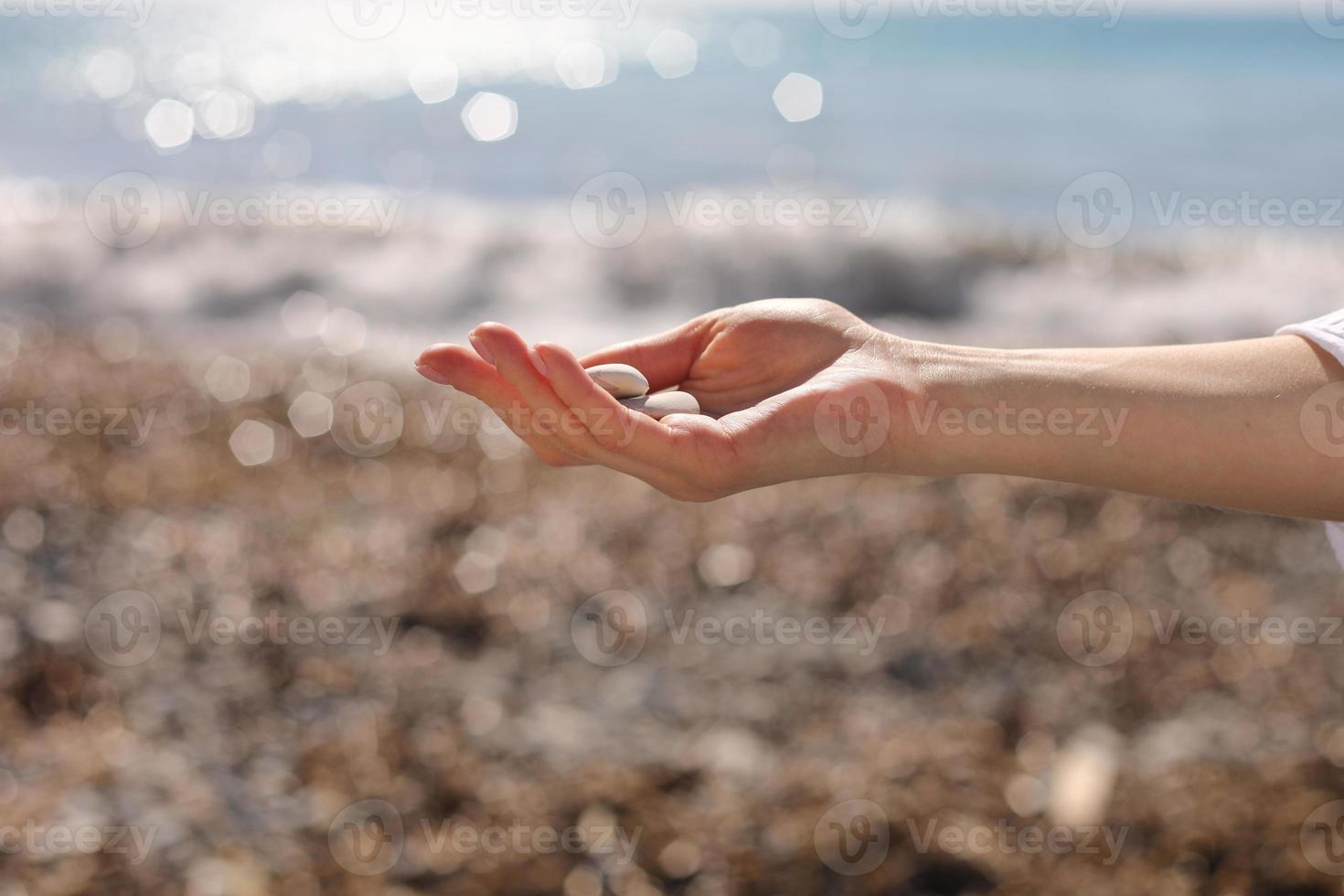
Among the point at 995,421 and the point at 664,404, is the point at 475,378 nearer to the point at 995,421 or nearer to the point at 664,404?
the point at 664,404

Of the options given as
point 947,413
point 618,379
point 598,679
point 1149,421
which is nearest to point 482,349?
point 618,379

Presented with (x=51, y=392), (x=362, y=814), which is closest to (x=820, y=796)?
(x=362, y=814)

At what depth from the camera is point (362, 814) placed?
302cm

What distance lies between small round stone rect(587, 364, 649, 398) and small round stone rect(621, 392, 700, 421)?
21 millimetres

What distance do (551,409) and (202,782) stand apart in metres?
1.82

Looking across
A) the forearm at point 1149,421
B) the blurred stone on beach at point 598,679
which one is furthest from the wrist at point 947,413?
the blurred stone on beach at point 598,679

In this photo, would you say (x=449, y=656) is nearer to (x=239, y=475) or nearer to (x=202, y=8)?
(x=239, y=475)

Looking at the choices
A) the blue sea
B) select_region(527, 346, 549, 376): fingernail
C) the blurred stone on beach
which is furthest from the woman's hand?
the blue sea

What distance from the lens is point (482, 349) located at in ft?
6.57

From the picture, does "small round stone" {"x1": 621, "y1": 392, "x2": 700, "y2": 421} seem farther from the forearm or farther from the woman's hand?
the forearm

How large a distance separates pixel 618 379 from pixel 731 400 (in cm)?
28

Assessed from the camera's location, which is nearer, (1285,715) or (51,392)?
(1285,715)

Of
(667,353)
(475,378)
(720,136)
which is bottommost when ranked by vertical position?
(475,378)

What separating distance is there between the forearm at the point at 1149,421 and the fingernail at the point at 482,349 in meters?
0.77
